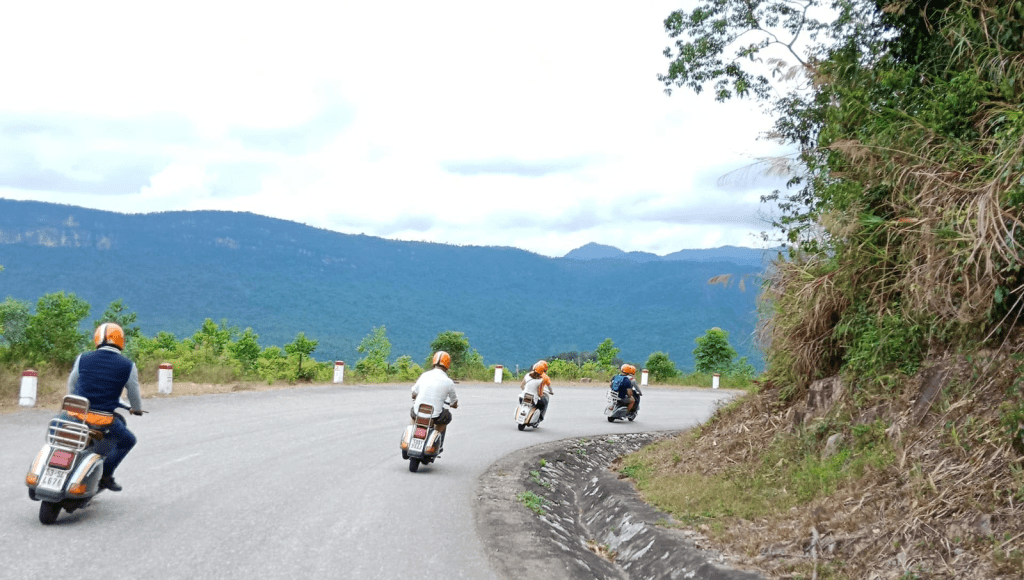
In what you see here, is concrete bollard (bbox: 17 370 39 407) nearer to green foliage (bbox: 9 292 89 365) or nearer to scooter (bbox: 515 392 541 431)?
green foliage (bbox: 9 292 89 365)

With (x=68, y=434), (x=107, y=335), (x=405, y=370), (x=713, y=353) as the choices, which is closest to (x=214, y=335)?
(x=405, y=370)

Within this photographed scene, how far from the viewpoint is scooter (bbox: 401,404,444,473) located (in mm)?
11594

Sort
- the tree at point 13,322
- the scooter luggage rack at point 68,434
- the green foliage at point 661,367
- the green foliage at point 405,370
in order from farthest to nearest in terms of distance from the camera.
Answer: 1. the green foliage at point 661,367
2. the green foliage at point 405,370
3. the tree at point 13,322
4. the scooter luggage rack at point 68,434

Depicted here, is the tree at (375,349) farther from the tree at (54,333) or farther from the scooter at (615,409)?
the scooter at (615,409)

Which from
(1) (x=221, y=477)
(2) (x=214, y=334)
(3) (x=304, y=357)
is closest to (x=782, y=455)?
(1) (x=221, y=477)

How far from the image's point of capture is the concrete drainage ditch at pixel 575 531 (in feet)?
22.2

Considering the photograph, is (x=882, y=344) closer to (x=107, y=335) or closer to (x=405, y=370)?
(x=107, y=335)

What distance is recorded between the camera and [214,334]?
40.3 m

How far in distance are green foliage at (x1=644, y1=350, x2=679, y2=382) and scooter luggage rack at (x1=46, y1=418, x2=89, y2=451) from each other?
37.9 meters

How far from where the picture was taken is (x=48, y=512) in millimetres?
6926

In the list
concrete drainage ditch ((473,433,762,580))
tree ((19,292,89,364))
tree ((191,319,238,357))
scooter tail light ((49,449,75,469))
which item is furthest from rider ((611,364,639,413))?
tree ((191,319,238,357))

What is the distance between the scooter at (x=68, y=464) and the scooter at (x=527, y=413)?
38.1 ft

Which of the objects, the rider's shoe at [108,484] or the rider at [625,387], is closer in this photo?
the rider's shoe at [108,484]

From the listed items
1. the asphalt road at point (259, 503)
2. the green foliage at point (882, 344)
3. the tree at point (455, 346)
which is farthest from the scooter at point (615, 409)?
the tree at point (455, 346)
